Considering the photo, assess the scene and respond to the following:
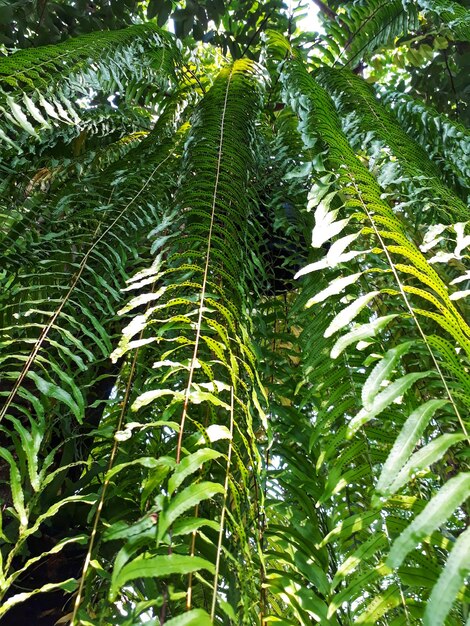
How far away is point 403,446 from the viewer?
37 cm

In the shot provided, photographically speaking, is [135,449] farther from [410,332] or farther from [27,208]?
[27,208]

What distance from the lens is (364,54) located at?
4.35 feet

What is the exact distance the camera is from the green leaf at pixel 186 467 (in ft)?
1.21

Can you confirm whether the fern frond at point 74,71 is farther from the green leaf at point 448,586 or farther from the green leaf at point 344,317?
the green leaf at point 448,586

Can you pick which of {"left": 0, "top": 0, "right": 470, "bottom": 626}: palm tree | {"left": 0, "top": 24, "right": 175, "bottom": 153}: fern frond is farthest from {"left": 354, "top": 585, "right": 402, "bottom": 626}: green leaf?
{"left": 0, "top": 24, "right": 175, "bottom": 153}: fern frond

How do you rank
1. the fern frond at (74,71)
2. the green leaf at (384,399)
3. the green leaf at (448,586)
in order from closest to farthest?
the green leaf at (448,586) < the green leaf at (384,399) < the fern frond at (74,71)

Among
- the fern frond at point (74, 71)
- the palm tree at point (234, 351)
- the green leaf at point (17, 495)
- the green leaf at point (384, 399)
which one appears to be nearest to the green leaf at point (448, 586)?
the palm tree at point (234, 351)

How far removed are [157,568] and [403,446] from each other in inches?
7.0

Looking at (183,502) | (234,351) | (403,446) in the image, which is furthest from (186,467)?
(234,351)

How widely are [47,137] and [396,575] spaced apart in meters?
1.06

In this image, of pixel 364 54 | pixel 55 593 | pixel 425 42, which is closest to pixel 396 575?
pixel 55 593

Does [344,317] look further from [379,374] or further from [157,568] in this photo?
[157,568]

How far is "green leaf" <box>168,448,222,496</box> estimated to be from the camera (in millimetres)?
370

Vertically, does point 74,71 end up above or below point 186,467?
A: above
